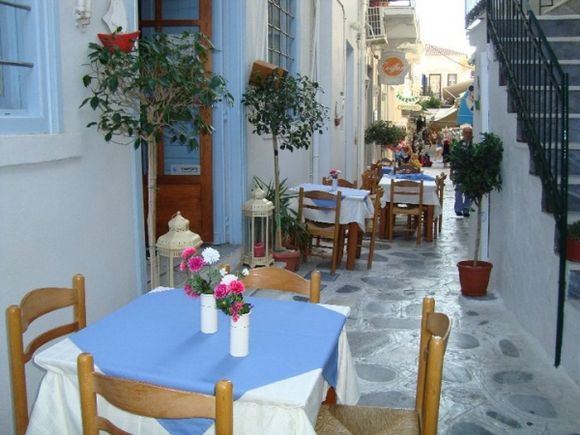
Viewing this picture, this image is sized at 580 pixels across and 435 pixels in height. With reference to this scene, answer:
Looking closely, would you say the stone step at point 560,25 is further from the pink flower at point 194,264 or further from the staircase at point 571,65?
the pink flower at point 194,264

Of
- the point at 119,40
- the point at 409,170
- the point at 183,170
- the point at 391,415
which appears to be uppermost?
the point at 119,40

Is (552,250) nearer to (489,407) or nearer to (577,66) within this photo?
(489,407)

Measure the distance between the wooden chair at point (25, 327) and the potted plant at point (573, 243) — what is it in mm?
3093

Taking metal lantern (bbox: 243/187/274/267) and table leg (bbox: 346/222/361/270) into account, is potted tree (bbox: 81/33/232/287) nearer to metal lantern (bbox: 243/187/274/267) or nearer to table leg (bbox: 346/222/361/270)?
metal lantern (bbox: 243/187/274/267)

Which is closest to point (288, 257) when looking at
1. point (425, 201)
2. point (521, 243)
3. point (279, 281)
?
point (521, 243)

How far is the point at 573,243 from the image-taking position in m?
4.23

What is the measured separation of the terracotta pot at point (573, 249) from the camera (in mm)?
4227

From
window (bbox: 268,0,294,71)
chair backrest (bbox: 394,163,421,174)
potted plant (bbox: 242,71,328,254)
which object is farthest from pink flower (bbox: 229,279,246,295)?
chair backrest (bbox: 394,163,421,174)

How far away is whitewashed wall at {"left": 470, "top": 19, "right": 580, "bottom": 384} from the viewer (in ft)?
14.6

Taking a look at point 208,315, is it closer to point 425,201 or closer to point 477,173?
point 477,173

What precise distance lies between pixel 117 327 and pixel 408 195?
6.86 metres

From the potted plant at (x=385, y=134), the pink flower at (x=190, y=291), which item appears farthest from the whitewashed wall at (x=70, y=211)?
the potted plant at (x=385, y=134)

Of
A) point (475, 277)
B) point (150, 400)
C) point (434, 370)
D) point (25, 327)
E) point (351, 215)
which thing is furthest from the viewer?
point (351, 215)

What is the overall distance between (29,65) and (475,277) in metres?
4.32
